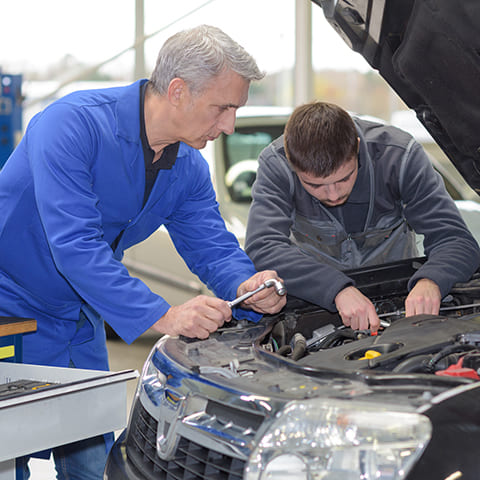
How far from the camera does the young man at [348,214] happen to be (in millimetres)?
2029

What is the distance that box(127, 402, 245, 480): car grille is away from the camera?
1.32 m

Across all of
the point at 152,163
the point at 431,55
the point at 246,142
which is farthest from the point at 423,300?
the point at 246,142

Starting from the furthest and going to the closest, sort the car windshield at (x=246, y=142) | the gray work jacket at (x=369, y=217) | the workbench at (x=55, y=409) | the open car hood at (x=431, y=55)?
the car windshield at (x=246, y=142) → the gray work jacket at (x=369, y=217) → the open car hood at (x=431, y=55) → the workbench at (x=55, y=409)

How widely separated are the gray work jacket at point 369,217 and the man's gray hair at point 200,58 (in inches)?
23.3

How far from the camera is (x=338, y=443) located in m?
1.18

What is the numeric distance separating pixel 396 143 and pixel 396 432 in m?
1.36

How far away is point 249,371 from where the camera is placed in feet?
4.91

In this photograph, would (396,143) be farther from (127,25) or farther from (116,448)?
(127,25)

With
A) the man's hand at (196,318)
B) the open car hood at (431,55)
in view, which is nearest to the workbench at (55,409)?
the man's hand at (196,318)

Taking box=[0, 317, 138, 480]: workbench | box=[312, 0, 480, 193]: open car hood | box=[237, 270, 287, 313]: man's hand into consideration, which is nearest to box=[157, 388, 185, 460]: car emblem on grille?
box=[0, 317, 138, 480]: workbench

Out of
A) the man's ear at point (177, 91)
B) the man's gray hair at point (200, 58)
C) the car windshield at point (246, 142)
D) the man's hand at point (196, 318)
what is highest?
the man's gray hair at point (200, 58)

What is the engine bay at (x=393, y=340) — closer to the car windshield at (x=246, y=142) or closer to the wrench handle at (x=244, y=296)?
the wrench handle at (x=244, y=296)

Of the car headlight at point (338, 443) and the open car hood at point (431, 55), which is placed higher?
the open car hood at point (431, 55)

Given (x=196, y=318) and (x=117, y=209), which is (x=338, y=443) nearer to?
(x=196, y=318)
